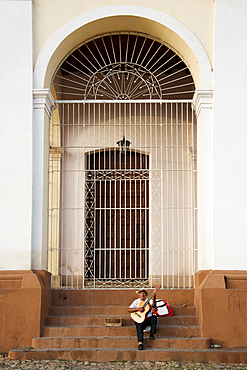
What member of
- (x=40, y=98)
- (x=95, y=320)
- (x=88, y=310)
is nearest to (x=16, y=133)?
(x=40, y=98)

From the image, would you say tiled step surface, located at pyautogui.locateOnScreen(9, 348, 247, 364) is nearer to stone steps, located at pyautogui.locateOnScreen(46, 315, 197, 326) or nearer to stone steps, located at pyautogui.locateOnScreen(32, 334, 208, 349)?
stone steps, located at pyautogui.locateOnScreen(32, 334, 208, 349)

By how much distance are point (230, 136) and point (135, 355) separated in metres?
3.46

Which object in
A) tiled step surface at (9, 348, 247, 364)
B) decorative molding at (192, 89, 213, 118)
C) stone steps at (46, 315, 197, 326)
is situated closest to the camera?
tiled step surface at (9, 348, 247, 364)

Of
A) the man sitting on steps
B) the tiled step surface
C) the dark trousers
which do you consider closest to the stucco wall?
the man sitting on steps

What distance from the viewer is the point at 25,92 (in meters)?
6.82

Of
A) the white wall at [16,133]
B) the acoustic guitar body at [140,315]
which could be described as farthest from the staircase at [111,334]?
the white wall at [16,133]

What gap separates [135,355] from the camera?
5.84 meters

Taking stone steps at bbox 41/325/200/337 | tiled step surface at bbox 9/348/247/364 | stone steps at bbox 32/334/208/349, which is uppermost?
stone steps at bbox 41/325/200/337

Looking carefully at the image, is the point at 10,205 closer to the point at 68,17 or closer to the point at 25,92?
the point at 25,92

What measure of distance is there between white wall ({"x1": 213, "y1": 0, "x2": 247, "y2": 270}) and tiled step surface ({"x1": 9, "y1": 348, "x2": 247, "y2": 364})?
1.27 meters

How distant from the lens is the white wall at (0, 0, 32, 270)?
657cm

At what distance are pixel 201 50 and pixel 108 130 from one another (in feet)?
9.63

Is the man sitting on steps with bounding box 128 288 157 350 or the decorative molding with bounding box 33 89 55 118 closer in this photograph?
the man sitting on steps with bounding box 128 288 157 350

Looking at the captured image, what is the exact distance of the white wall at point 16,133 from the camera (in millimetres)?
6570
